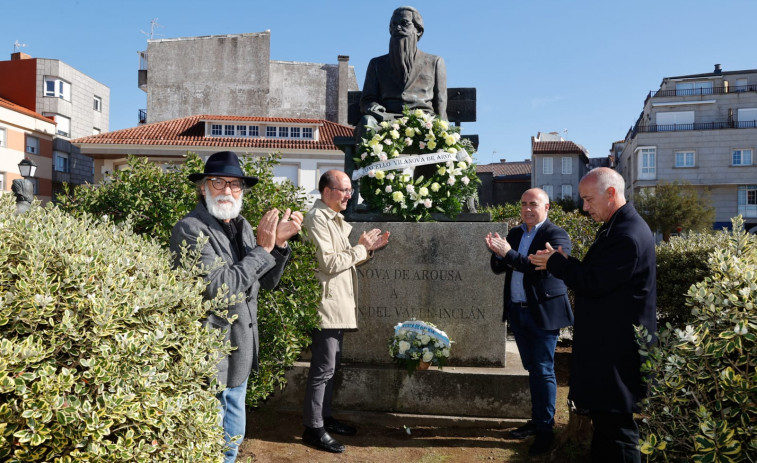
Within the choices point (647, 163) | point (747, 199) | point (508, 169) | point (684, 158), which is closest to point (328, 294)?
point (647, 163)

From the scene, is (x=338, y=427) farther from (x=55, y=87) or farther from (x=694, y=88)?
(x=694, y=88)

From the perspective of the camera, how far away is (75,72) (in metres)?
43.7

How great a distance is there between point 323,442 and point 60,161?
140 feet

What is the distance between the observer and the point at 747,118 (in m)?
47.5

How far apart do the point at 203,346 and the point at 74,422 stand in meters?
0.70

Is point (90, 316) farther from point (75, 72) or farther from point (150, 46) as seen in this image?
point (75, 72)

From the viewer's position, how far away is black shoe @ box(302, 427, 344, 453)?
5.06 metres

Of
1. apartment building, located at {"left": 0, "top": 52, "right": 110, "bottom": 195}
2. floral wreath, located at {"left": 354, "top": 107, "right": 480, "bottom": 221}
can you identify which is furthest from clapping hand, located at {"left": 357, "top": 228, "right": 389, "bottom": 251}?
apartment building, located at {"left": 0, "top": 52, "right": 110, "bottom": 195}

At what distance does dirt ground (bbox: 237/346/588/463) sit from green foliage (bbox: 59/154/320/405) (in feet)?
1.98

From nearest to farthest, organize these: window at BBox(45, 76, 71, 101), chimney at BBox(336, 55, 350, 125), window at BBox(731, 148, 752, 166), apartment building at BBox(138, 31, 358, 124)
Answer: apartment building at BBox(138, 31, 358, 124) → chimney at BBox(336, 55, 350, 125) → window at BBox(45, 76, 71, 101) → window at BBox(731, 148, 752, 166)

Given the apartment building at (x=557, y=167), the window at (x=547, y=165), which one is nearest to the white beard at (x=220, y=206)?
the apartment building at (x=557, y=167)

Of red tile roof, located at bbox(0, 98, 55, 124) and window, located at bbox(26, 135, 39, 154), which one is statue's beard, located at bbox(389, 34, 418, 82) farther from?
window, located at bbox(26, 135, 39, 154)

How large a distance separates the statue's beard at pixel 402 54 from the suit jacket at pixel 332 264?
2.98 metres

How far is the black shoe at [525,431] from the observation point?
532cm
